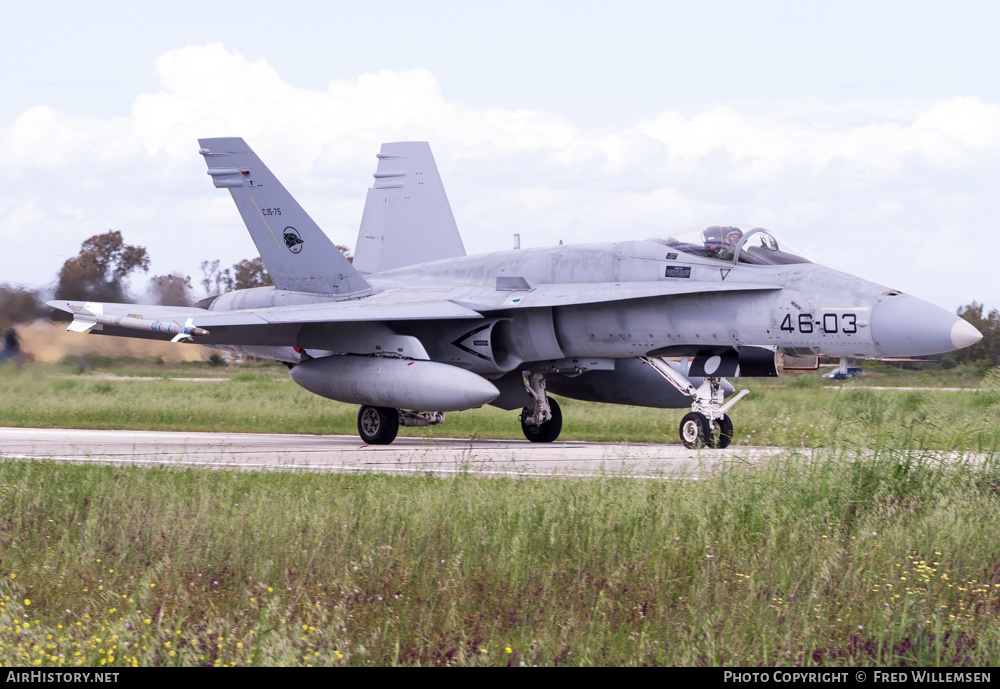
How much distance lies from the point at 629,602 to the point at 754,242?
832cm

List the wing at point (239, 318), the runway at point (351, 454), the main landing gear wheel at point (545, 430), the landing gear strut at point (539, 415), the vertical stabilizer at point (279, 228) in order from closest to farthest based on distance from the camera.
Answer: the runway at point (351, 454)
the wing at point (239, 318)
the landing gear strut at point (539, 415)
the main landing gear wheel at point (545, 430)
the vertical stabilizer at point (279, 228)

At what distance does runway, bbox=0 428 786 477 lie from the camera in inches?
375

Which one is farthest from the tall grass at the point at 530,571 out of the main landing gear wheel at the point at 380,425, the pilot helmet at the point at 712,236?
the main landing gear wheel at the point at 380,425

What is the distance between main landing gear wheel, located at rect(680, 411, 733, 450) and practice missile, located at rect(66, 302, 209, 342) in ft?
20.3

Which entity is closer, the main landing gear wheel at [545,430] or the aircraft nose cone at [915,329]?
the aircraft nose cone at [915,329]

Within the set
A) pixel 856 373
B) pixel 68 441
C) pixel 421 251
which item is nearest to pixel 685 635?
pixel 856 373

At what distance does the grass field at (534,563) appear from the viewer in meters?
4.43

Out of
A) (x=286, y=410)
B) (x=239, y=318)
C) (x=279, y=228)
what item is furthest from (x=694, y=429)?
(x=286, y=410)

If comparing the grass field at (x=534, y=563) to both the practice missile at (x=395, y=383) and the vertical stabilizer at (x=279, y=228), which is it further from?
the vertical stabilizer at (x=279, y=228)

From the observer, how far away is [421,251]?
62.3 ft

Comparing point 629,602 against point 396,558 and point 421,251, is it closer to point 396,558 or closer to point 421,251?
point 396,558

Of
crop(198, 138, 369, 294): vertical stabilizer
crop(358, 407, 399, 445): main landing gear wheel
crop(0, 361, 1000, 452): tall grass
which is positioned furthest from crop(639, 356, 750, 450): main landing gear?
crop(198, 138, 369, 294): vertical stabilizer

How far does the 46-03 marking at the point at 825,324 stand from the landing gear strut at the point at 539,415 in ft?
14.2

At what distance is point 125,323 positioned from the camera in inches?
552
